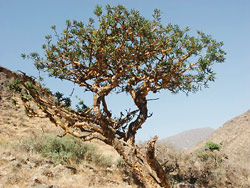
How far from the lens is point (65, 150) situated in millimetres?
12031

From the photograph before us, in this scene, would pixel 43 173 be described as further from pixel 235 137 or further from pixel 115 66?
pixel 235 137

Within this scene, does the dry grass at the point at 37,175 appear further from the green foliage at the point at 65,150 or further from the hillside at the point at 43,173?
the green foliage at the point at 65,150

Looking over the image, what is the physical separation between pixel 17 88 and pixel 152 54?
5252 mm

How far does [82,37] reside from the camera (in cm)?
779

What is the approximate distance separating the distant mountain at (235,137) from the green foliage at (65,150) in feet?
70.8

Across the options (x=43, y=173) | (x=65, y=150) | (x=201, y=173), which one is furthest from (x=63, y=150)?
(x=201, y=173)

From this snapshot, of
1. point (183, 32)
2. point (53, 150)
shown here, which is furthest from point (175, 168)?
point (183, 32)

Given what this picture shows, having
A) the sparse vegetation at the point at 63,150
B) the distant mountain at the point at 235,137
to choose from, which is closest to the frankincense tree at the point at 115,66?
the sparse vegetation at the point at 63,150

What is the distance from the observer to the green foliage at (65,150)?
11.0 metres

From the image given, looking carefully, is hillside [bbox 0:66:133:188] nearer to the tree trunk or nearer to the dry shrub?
the tree trunk

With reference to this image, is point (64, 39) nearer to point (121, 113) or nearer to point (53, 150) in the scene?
point (121, 113)

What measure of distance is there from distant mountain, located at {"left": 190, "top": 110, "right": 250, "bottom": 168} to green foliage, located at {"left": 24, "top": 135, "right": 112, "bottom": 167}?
2157cm

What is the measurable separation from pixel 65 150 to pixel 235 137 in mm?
35638

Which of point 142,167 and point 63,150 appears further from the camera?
point 63,150
